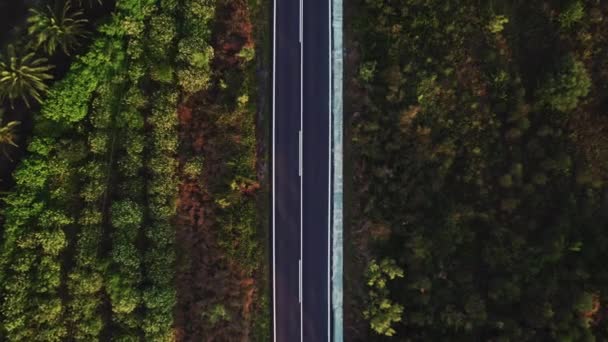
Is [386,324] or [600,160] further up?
[600,160]

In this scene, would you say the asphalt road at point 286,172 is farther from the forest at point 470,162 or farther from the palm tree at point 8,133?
the palm tree at point 8,133

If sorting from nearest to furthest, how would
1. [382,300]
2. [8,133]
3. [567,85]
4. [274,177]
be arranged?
[8,133] → [567,85] → [382,300] → [274,177]

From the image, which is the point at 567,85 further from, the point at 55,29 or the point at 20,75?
the point at 20,75

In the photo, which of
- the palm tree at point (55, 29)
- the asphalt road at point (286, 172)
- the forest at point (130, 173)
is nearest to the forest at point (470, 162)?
the asphalt road at point (286, 172)

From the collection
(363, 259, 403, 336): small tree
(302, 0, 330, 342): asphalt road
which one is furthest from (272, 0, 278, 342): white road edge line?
(363, 259, 403, 336): small tree

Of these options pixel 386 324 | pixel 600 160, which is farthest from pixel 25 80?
pixel 600 160

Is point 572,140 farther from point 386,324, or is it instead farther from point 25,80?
point 25,80

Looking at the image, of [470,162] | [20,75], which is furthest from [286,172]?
[20,75]
